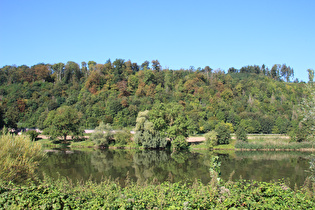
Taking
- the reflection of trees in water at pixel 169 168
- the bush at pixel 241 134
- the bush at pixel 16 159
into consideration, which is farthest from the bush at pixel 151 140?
the bush at pixel 16 159

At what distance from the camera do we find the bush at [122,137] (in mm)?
41688

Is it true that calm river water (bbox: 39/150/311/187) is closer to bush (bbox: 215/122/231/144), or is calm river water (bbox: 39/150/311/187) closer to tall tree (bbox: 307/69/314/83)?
bush (bbox: 215/122/231/144)

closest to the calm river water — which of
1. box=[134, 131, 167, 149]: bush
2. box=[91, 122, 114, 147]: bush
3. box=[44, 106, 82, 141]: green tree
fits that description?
box=[134, 131, 167, 149]: bush

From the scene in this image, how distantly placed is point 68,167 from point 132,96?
157 ft

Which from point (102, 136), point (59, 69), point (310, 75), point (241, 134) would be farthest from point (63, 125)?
point (59, 69)

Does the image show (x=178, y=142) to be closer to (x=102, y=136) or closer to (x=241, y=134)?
(x=241, y=134)

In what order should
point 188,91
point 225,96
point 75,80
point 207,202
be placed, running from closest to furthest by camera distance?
point 207,202 < point 225,96 < point 188,91 < point 75,80

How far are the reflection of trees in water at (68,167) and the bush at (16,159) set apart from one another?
7.19 m

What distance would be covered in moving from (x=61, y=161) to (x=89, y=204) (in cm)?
2526

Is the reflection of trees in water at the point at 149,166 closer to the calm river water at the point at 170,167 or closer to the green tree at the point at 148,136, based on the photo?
the calm river water at the point at 170,167

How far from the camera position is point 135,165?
89.4ft

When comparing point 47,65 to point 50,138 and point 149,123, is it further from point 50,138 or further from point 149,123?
point 149,123

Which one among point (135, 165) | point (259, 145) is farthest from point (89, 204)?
point (259, 145)

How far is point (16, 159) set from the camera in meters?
11.7
